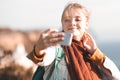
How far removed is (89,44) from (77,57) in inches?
3.8

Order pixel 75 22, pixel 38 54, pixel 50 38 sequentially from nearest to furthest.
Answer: pixel 50 38 → pixel 38 54 → pixel 75 22

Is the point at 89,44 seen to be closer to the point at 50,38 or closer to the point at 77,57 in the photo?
the point at 77,57

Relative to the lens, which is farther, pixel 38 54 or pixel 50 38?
pixel 38 54

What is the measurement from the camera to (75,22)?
2846 mm

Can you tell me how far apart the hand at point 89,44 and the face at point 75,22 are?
0.11 ft

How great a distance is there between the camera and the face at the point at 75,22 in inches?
111

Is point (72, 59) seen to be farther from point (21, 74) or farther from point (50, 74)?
point (21, 74)

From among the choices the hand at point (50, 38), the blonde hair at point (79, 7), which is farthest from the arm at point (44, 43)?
the blonde hair at point (79, 7)

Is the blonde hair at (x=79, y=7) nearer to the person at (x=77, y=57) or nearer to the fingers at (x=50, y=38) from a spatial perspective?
the person at (x=77, y=57)

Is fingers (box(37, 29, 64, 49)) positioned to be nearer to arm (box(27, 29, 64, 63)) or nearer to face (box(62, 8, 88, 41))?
arm (box(27, 29, 64, 63))

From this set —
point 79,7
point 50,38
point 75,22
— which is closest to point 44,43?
point 50,38

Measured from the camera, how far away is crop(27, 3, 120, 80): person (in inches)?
109

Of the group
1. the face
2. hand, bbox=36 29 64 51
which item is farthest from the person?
hand, bbox=36 29 64 51

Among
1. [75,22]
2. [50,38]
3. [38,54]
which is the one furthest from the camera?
[75,22]
